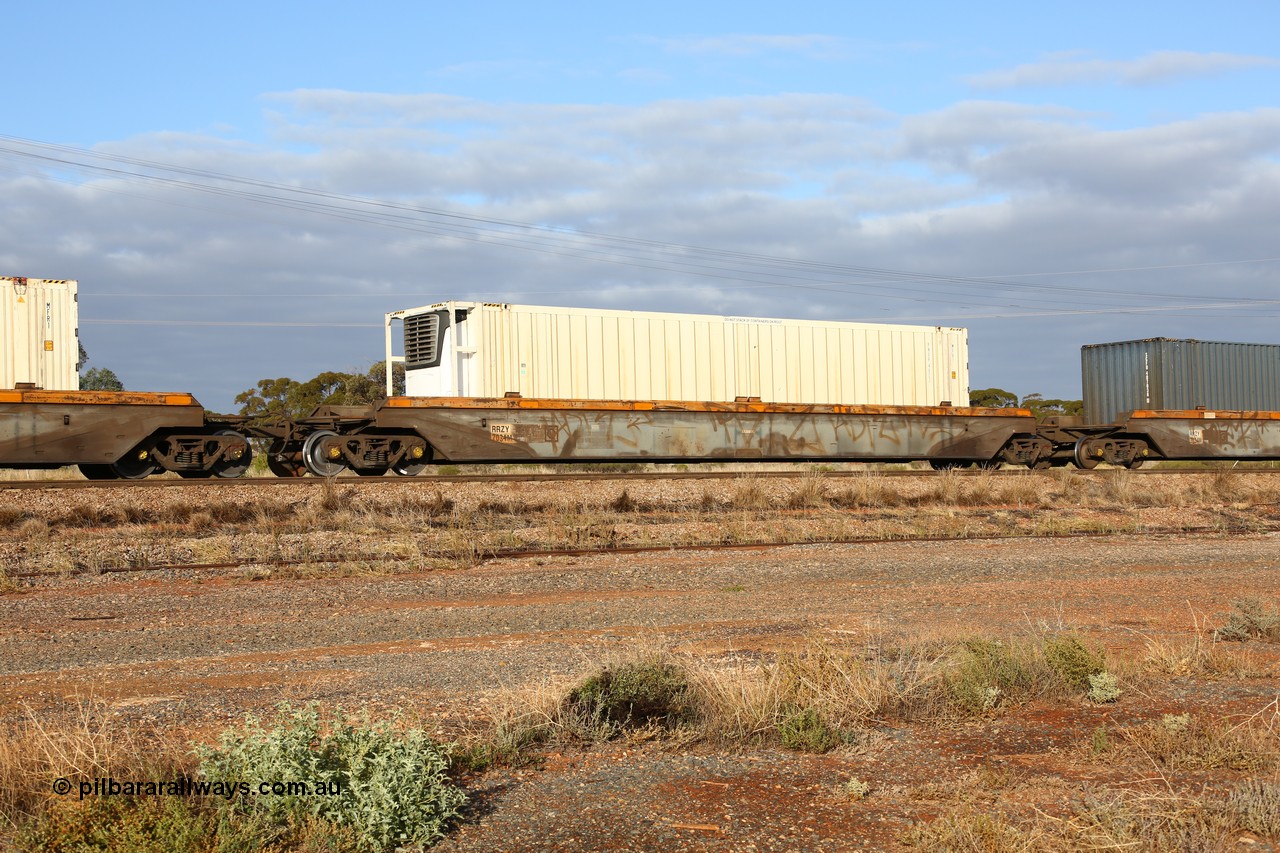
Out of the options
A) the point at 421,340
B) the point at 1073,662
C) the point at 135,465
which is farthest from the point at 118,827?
the point at 421,340

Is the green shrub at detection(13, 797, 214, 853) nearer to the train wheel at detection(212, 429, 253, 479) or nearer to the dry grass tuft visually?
the dry grass tuft

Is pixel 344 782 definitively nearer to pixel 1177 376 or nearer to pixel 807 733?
pixel 807 733

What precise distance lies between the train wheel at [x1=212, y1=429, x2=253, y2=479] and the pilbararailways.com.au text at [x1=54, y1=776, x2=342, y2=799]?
13.5m

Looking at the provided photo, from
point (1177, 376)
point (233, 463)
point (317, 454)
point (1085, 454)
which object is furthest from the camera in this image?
point (1177, 376)

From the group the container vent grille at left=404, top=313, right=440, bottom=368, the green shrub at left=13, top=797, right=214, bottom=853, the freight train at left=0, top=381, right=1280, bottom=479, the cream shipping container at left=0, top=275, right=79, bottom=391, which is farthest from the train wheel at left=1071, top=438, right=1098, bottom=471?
the green shrub at left=13, top=797, right=214, bottom=853

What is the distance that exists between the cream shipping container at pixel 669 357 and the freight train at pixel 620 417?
0.03m

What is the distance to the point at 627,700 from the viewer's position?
560 cm

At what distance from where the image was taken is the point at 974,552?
1380 centimetres

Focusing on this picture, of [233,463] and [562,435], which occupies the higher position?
[562,435]

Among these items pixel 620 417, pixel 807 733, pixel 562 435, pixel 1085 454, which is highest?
pixel 620 417

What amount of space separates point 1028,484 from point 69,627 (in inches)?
654

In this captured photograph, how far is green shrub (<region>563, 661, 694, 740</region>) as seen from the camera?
17.3ft

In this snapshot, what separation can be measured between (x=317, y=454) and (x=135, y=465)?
8.72 feet

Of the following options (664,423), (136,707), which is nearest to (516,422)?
(664,423)
